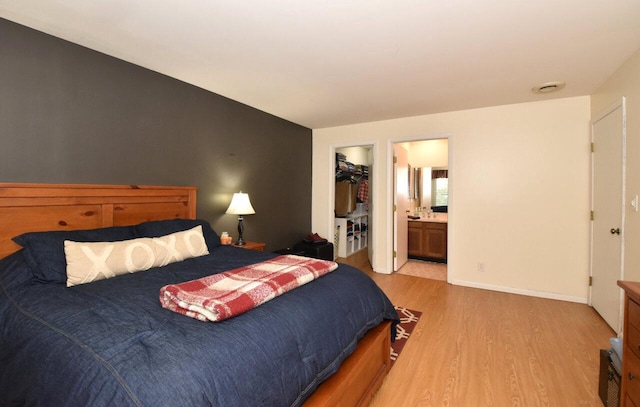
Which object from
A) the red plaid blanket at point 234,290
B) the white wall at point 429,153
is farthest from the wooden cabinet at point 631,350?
the white wall at point 429,153

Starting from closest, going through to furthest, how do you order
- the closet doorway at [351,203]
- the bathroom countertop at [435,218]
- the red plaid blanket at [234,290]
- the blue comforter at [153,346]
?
1. the blue comforter at [153,346]
2. the red plaid blanket at [234,290]
3. the bathroom countertop at [435,218]
4. the closet doorway at [351,203]

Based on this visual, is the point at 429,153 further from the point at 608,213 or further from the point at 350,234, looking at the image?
the point at 608,213

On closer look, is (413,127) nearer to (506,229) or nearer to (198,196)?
(506,229)

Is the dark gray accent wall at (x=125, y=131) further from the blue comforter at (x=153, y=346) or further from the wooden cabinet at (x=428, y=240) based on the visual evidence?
the wooden cabinet at (x=428, y=240)

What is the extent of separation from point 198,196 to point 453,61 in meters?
2.77

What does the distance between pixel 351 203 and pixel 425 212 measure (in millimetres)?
1517

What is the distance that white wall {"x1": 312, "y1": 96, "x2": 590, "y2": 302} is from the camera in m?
3.29

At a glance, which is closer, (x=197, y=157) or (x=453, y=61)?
(x=453, y=61)

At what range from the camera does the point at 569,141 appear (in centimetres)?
330

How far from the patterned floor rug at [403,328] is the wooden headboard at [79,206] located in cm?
234

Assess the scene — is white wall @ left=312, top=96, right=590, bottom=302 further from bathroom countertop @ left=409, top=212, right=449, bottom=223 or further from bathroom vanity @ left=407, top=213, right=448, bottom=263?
bathroom countertop @ left=409, top=212, right=449, bottom=223

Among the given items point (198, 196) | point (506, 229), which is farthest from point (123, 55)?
point (506, 229)

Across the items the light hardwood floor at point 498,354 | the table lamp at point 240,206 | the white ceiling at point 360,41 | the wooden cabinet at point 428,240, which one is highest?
the white ceiling at point 360,41

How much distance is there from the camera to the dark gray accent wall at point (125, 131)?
2018mm
